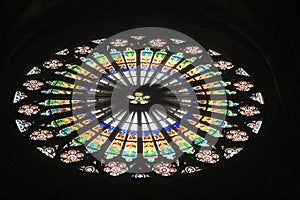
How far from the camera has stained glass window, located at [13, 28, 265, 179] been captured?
474 inches

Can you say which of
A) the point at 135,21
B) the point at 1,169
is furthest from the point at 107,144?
the point at 135,21

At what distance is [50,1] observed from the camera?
1359 cm

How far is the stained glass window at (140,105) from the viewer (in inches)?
474

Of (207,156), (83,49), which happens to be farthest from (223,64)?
(83,49)

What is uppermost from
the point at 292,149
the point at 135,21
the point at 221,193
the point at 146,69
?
the point at 135,21

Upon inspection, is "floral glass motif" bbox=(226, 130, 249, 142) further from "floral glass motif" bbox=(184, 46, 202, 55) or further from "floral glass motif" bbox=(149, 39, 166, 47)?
"floral glass motif" bbox=(149, 39, 166, 47)

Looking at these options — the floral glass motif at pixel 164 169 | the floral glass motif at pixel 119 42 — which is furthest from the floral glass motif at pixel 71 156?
the floral glass motif at pixel 119 42

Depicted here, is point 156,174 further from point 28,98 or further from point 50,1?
point 50,1

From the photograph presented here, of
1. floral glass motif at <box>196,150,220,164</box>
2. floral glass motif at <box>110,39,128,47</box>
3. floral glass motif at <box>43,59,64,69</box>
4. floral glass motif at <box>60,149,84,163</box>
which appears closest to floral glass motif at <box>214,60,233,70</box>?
floral glass motif at <box>110,39,128,47</box>

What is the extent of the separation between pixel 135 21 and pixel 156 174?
3717 millimetres

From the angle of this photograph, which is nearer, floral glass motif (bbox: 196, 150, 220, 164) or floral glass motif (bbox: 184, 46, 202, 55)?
floral glass motif (bbox: 196, 150, 220, 164)

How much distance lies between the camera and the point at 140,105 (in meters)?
13.1

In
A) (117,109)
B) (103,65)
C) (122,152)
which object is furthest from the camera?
(103,65)

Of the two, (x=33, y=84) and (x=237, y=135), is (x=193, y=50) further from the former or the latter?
(x=33, y=84)
